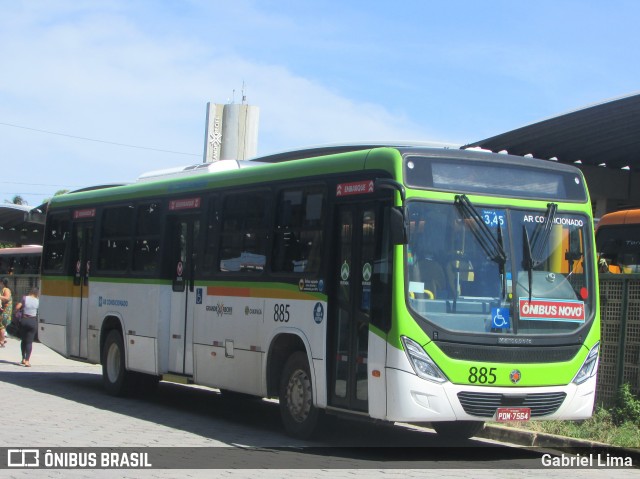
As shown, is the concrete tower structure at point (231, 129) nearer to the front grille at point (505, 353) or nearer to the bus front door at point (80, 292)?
the bus front door at point (80, 292)

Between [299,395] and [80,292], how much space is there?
7.17m

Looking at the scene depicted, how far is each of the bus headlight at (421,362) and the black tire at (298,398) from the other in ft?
5.99

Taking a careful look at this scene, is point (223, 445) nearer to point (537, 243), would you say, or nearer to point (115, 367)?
point (537, 243)

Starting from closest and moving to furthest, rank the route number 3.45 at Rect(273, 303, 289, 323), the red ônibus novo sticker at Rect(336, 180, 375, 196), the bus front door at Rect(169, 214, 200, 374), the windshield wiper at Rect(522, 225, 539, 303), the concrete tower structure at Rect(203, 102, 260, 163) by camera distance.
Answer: the windshield wiper at Rect(522, 225, 539, 303) → the red ônibus novo sticker at Rect(336, 180, 375, 196) → the route number 3.45 at Rect(273, 303, 289, 323) → the bus front door at Rect(169, 214, 200, 374) → the concrete tower structure at Rect(203, 102, 260, 163)

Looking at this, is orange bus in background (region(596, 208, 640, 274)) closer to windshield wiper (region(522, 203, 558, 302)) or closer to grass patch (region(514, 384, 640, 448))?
grass patch (region(514, 384, 640, 448))

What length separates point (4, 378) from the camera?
62.5 ft

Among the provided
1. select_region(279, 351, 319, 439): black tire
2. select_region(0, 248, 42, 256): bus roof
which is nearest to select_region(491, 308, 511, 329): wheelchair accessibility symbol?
select_region(279, 351, 319, 439): black tire

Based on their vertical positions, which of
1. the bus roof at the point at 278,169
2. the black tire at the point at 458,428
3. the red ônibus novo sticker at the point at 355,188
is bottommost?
the black tire at the point at 458,428

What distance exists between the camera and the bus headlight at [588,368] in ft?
35.9

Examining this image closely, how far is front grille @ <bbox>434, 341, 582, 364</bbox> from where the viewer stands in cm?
1021

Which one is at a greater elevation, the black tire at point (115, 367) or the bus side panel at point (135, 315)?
the bus side panel at point (135, 315)

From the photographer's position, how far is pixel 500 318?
34.2 feet

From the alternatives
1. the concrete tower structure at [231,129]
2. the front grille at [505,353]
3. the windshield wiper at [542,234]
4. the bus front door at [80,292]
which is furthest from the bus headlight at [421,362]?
the concrete tower structure at [231,129]

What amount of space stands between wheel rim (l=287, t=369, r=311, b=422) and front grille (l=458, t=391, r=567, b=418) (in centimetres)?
222
